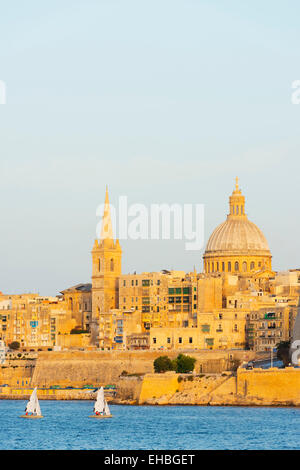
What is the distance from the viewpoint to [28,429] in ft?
214

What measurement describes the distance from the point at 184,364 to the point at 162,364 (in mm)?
1597

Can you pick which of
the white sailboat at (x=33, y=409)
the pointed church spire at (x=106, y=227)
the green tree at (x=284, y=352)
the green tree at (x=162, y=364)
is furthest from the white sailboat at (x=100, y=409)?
the pointed church spire at (x=106, y=227)

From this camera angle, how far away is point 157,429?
210 ft

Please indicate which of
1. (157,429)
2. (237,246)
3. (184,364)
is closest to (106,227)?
(237,246)

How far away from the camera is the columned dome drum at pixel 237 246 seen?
11219cm

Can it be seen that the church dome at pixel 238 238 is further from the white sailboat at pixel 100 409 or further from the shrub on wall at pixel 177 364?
the white sailboat at pixel 100 409

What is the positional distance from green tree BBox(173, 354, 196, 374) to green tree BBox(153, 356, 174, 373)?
406mm

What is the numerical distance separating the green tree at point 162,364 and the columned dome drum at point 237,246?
21704 mm

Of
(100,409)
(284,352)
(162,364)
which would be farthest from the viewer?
(162,364)

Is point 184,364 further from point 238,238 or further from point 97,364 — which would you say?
point 238,238

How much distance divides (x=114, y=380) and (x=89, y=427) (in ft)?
101

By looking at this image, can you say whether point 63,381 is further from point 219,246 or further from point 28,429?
point 28,429
